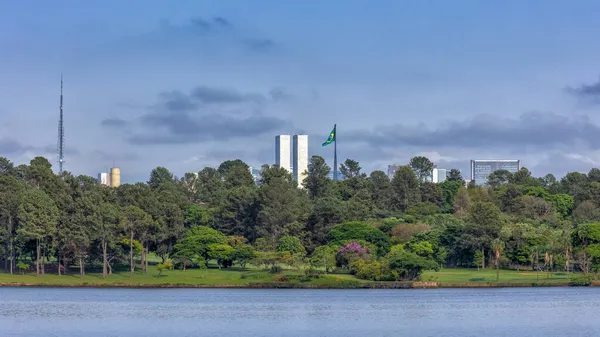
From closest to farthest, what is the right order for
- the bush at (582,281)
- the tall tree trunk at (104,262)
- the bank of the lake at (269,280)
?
the bush at (582,281) < the bank of the lake at (269,280) < the tall tree trunk at (104,262)

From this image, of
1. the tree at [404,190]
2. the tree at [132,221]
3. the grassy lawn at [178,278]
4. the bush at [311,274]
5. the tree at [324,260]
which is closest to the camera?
the bush at [311,274]

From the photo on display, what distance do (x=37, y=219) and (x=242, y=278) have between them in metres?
26.8

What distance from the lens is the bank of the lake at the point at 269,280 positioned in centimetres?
11806

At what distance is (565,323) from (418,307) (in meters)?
19.2

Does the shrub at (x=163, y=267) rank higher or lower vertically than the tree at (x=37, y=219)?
lower

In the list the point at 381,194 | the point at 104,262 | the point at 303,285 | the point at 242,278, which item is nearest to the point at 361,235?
the point at 242,278

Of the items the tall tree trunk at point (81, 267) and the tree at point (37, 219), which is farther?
the tall tree trunk at point (81, 267)

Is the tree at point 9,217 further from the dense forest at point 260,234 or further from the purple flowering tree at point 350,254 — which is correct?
the purple flowering tree at point 350,254

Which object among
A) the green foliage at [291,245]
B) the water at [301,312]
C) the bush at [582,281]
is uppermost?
the green foliage at [291,245]

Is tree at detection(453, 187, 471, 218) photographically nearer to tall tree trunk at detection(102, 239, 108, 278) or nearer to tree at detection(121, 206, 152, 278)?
tree at detection(121, 206, 152, 278)

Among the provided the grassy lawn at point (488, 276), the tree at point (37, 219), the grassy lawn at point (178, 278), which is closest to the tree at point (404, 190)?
the grassy lawn at point (488, 276)

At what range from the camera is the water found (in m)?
70.1

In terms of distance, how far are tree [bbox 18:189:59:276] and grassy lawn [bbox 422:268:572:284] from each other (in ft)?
156

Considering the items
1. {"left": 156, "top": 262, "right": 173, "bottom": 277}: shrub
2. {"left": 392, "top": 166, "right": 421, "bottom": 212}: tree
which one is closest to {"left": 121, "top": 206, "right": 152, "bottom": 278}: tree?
{"left": 156, "top": 262, "right": 173, "bottom": 277}: shrub
